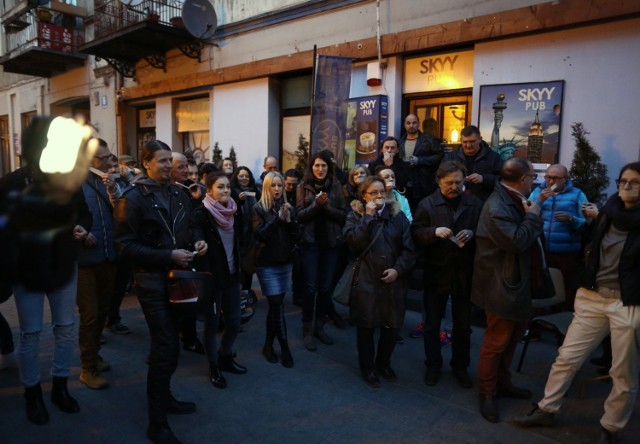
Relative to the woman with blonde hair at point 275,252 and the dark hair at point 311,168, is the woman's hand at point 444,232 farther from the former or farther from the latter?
the dark hair at point 311,168

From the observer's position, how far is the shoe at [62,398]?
3312mm

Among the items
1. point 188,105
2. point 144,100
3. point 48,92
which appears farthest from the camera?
point 48,92

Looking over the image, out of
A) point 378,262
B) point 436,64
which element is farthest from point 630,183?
point 436,64

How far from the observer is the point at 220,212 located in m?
3.73

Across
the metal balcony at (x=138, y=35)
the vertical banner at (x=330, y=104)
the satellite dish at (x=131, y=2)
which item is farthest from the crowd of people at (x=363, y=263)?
the satellite dish at (x=131, y=2)

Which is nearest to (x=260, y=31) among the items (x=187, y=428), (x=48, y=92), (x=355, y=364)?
(x=355, y=364)

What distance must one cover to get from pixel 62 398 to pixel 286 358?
181cm

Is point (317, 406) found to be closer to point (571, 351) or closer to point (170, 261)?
point (170, 261)

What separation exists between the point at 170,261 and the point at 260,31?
27.5ft

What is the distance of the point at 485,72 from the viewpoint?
6.91 metres

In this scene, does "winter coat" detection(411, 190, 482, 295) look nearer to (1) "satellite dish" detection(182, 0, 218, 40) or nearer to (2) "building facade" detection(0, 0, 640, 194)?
(2) "building facade" detection(0, 0, 640, 194)

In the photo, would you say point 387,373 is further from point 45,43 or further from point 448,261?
point 45,43

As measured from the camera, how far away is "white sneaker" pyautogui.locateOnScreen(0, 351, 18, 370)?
13.0 feet

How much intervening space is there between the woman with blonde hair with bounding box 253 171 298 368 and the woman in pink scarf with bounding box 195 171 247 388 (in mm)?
314
